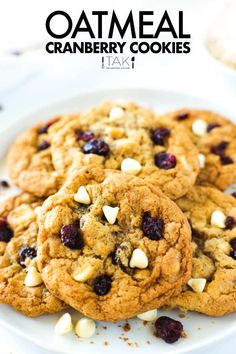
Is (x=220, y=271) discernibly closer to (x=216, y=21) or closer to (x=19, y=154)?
(x=19, y=154)

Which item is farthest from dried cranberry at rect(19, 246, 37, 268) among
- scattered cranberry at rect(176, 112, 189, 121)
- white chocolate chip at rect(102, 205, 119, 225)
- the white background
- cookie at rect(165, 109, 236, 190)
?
scattered cranberry at rect(176, 112, 189, 121)

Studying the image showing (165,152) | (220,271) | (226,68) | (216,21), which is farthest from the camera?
(216,21)

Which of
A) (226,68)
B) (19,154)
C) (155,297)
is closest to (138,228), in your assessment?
(155,297)

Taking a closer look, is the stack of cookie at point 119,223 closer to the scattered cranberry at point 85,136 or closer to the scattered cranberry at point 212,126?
the scattered cranberry at point 85,136

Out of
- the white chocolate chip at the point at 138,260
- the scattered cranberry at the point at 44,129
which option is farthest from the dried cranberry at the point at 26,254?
the scattered cranberry at the point at 44,129

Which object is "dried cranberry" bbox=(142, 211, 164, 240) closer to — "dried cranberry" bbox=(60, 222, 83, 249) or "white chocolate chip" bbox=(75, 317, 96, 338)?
"dried cranberry" bbox=(60, 222, 83, 249)

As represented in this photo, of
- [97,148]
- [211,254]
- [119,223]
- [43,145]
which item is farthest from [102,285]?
[43,145]

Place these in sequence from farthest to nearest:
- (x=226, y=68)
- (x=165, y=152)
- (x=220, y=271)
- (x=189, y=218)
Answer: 1. (x=226, y=68)
2. (x=165, y=152)
3. (x=189, y=218)
4. (x=220, y=271)
